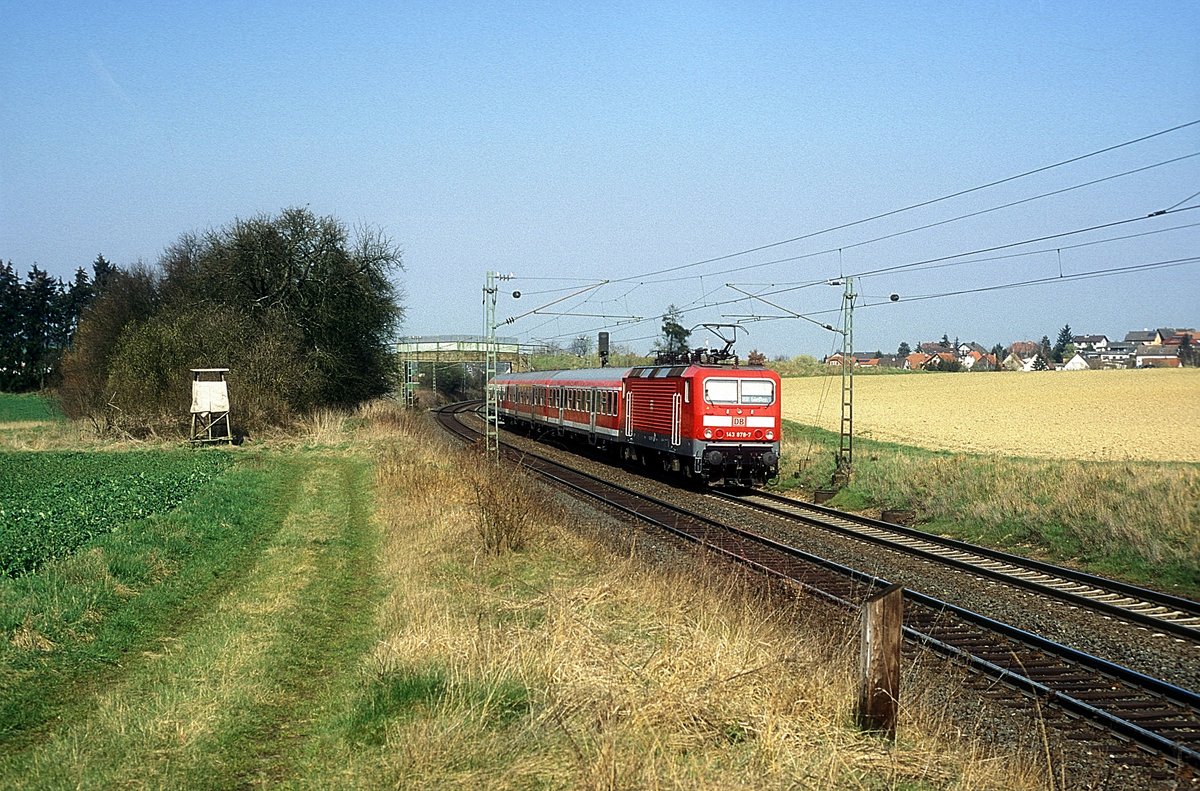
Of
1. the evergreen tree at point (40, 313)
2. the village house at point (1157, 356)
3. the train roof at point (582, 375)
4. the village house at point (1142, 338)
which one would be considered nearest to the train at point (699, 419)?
the train roof at point (582, 375)

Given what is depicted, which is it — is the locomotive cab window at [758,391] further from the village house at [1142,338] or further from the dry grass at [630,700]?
the village house at [1142,338]

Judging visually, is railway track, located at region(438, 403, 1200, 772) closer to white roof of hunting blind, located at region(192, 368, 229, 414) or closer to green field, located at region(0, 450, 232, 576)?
green field, located at region(0, 450, 232, 576)

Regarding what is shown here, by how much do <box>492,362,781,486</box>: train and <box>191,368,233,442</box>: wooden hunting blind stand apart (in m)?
14.2

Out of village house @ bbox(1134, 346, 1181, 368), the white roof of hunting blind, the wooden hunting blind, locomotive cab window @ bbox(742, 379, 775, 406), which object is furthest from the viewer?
village house @ bbox(1134, 346, 1181, 368)

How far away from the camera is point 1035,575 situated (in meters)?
14.5

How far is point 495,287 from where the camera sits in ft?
86.6

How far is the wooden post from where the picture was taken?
653 cm

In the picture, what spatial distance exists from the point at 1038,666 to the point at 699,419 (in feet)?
49.8

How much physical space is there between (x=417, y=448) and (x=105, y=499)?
1225 cm

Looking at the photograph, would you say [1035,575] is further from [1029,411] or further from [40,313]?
[40,313]

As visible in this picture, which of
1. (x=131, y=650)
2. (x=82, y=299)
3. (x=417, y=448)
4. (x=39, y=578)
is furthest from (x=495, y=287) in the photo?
(x=82, y=299)

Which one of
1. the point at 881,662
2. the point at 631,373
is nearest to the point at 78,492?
the point at 631,373

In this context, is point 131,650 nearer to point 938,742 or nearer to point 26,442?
point 938,742

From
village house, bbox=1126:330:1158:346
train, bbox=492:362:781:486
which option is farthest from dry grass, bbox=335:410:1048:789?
village house, bbox=1126:330:1158:346
